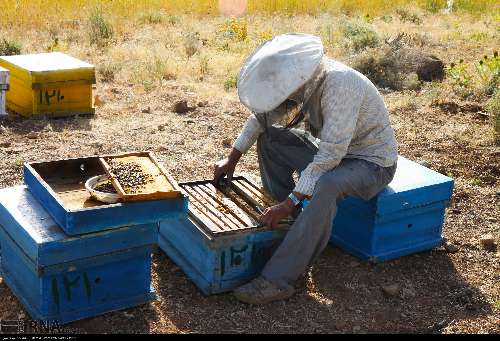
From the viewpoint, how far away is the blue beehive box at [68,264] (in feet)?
10.3

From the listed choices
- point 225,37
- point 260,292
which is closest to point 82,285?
point 260,292

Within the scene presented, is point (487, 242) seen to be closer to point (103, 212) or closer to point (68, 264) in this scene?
point (103, 212)

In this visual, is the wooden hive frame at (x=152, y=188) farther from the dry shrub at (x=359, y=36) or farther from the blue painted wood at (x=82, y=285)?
the dry shrub at (x=359, y=36)

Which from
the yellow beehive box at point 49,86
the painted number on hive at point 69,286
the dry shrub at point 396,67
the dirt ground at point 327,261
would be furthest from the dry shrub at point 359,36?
the painted number on hive at point 69,286

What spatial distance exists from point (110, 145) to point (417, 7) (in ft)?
37.0

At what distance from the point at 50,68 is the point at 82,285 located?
11.7 feet

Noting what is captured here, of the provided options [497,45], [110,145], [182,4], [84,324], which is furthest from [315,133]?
[182,4]

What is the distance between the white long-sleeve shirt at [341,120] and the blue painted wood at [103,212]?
69 centimetres

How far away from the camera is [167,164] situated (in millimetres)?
5633

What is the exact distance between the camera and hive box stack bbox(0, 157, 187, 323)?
312 centimetres

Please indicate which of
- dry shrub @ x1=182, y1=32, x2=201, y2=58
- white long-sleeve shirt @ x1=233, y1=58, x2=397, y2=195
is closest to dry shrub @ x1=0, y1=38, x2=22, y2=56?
dry shrub @ x1=182, y1=32, x2=201, y2=58

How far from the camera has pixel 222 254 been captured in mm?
3586

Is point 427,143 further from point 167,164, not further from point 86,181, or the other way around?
point 86,181

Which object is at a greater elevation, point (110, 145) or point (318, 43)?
point (318, 43)
